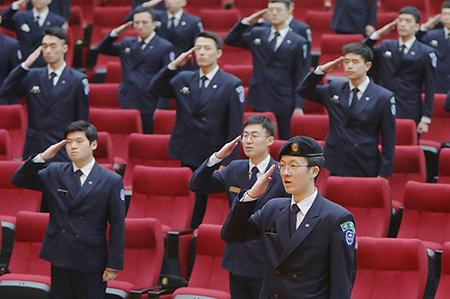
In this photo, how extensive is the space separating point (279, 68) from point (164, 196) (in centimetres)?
205

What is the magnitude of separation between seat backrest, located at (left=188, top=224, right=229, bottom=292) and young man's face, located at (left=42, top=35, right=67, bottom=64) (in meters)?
2.30

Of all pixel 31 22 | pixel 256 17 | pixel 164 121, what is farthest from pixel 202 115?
pixel 31 22

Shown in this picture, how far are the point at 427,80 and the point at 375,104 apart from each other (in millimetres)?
1558

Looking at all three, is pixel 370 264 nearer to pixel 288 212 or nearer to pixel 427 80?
pixel 288 212

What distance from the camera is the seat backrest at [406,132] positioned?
9.34 metres

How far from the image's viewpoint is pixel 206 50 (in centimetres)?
895

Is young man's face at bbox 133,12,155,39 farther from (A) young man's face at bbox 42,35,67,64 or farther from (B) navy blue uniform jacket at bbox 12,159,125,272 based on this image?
(B) navy blue uniform jacket at bbox 12,159,125,272

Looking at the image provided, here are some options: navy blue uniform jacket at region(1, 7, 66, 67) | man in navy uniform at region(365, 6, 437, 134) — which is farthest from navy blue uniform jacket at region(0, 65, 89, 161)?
man in navy uniform at region(365, 6, 437, 134)

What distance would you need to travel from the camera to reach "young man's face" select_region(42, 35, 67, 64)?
919cm

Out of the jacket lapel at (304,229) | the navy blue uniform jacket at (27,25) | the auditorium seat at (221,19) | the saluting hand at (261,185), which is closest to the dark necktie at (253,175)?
the saluting hand at (261,185)

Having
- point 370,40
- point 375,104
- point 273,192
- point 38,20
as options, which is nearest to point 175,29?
point 38,20

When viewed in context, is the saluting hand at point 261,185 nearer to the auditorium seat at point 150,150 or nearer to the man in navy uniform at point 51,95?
the auditorium seat at point 150,150

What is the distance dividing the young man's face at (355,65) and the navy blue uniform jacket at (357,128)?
13cm

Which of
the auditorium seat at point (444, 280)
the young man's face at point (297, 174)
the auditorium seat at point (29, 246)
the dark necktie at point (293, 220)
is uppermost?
the young man's face at point (297, 174)
